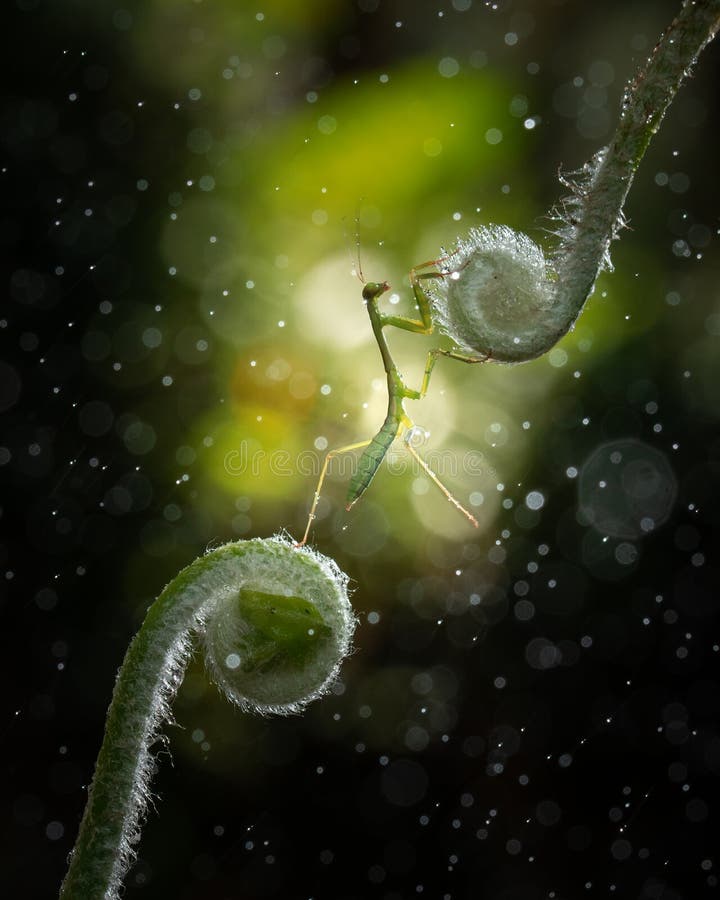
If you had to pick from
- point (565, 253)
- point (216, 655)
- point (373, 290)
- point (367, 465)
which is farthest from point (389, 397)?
point (565, 253)

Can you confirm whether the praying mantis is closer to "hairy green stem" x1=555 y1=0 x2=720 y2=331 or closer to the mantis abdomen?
the mantis abdomen

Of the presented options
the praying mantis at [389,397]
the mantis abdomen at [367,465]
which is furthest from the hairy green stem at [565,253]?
the mantis abdomen at [367,465]

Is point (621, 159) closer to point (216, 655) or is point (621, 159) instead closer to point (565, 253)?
point (565, 253)

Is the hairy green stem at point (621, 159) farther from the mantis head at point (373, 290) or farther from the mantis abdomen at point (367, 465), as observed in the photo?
the mantis abdomen at point (367, 465)

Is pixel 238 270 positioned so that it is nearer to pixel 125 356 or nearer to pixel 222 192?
pixel 222 192

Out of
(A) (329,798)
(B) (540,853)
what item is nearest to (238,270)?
(A) (329,798)

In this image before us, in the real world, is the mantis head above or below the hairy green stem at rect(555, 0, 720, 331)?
below

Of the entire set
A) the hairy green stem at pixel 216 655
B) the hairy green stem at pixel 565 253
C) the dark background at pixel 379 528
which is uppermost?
the hairy green stem at pixel 565 253

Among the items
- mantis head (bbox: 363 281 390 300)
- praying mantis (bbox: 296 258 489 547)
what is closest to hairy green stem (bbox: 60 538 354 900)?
praying mantis (bbox: 296 258 489 547)
